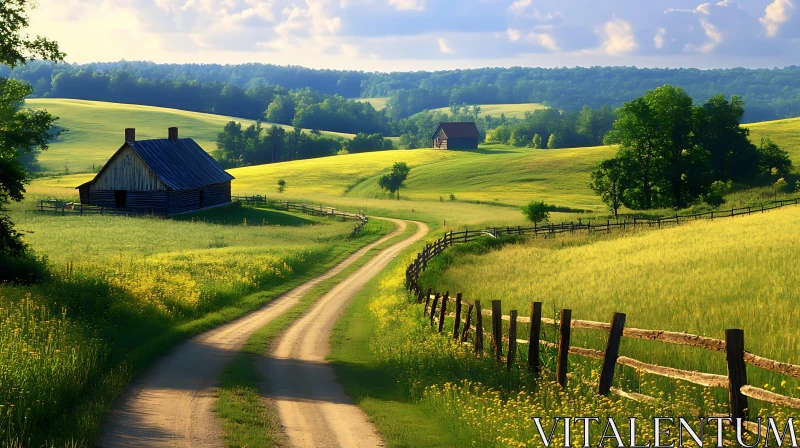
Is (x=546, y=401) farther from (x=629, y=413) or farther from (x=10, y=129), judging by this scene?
(x=10, y=129)

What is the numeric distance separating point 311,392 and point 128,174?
5484cm

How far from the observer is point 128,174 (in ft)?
Answer: 218

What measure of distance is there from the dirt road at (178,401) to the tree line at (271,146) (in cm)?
13481

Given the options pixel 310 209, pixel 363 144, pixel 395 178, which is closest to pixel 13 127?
pixel 310 209

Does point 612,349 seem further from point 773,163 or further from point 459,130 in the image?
point 459,130

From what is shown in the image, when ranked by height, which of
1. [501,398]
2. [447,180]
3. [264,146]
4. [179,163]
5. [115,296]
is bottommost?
[115,296]

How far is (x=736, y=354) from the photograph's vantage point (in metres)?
10.0

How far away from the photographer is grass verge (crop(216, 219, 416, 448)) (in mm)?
12828

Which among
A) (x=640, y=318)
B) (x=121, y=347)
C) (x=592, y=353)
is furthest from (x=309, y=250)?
(x=592, y=353)

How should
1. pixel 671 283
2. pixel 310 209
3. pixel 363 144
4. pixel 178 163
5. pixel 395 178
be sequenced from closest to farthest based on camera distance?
1. pixel 671 283
2. pixel 178 163
3. pixel 310 209
4. pixel 395 178
5. pixel 363 144

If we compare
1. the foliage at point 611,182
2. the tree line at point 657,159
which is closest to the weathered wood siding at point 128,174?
the foliage at point 611,182

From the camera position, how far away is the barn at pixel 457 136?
5999 inches

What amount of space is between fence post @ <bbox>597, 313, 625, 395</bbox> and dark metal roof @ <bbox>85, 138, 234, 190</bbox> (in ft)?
186

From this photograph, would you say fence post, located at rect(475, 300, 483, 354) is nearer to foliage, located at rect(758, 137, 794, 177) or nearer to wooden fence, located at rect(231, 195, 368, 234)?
wooden fence, located at rect(231, 195, 368, 234)
